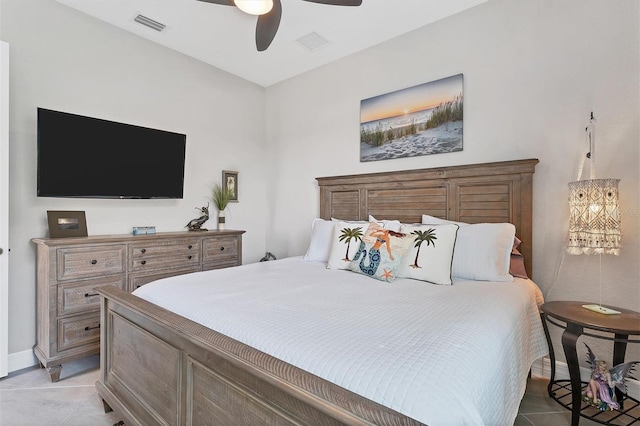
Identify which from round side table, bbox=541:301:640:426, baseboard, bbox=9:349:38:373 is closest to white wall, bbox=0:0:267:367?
baseboard, bbox=9:349:38:373

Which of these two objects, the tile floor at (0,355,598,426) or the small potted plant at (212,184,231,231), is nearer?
the tile floor at (0,355,598,426)

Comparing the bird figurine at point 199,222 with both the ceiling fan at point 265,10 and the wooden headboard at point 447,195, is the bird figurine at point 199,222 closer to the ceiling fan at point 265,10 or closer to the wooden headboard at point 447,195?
the wooden headboard at point 447,195

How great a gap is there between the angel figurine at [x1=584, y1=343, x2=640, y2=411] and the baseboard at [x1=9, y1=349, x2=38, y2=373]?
12.6ft

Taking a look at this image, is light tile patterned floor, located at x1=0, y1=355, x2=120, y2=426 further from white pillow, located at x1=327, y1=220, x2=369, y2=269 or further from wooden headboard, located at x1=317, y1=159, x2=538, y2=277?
wooden headboard, located at x1=317, y1=159, x2=538, y2=277

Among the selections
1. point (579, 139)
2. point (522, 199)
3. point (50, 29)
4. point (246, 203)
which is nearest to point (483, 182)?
point (522, 199)

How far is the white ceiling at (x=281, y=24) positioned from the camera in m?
2.71

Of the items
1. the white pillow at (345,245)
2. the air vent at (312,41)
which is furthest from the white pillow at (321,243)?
the air vent at (312,41)

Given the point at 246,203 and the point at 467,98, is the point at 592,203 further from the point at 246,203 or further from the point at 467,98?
the point at 246,203

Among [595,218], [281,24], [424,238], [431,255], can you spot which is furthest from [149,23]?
[595,218]

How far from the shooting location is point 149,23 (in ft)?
9.72

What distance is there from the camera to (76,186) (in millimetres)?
2631

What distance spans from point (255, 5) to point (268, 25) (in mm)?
268

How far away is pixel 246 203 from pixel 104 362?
249cm

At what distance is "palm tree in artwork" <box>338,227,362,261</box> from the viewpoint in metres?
2.53
